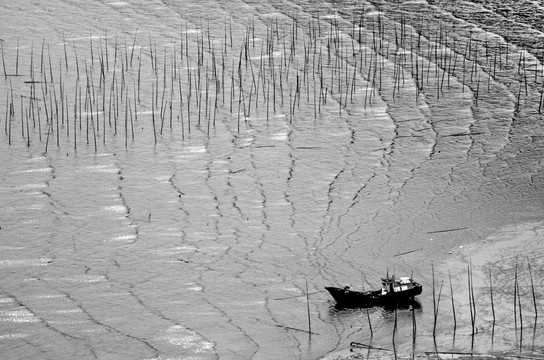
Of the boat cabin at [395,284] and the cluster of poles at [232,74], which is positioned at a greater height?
the cluster of poles at [232,74]

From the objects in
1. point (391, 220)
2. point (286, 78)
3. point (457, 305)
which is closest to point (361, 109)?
point (286, 78)

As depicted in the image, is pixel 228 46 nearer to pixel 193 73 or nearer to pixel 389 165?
pixel 193 73

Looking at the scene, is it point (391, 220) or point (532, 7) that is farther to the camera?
point (532, 7)

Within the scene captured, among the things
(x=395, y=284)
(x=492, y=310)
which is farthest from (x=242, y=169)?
(x=492, y=310)

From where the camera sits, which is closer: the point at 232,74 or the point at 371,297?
the point at 371,297

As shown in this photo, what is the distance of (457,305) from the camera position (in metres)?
5.09

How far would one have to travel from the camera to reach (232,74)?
852 cm

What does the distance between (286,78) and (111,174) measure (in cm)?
217

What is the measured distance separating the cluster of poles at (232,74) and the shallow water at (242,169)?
3cm

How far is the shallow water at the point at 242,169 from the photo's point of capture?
499 centimetres

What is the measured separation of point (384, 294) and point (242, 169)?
6.49ft

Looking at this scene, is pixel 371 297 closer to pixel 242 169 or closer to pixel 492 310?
pixel 492 310

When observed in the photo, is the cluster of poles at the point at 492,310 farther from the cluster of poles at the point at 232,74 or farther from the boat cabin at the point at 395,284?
the cluster of poles at the point at 232,74

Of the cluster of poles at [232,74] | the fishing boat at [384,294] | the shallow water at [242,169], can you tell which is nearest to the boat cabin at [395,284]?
the fishing boat at [384,294]
